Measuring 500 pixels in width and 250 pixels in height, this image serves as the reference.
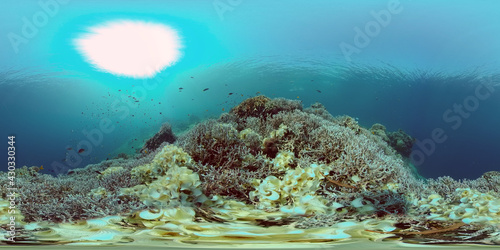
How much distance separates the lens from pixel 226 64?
4.04 metres

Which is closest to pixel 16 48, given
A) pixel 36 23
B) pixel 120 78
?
pixel 36 23

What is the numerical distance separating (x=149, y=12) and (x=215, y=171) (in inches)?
101

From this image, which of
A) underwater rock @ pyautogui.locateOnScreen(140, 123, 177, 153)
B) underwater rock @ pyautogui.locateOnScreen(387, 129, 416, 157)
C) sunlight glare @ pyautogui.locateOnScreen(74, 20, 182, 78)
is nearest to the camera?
sunlight glare @ pyautogui.locateOnScreen(74, 20, 182, 78)

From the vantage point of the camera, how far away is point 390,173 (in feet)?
5.47

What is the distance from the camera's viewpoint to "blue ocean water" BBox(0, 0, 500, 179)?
3.47 m

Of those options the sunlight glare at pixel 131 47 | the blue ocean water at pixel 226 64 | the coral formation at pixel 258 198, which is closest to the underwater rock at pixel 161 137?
the blue ocean water at pixel 226 64

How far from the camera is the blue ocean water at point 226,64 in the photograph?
3475 mm

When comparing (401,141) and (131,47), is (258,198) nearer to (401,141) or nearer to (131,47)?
(131,47)

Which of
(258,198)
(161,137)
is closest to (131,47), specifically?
(161,137)

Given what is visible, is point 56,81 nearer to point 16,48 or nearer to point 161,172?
point 16,48

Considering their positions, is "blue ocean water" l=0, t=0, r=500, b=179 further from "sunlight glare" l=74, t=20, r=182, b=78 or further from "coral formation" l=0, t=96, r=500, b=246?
"coral formation" l=0, t=96, r=500, b=246

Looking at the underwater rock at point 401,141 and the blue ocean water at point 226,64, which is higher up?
the blue ocean water at point 226,64

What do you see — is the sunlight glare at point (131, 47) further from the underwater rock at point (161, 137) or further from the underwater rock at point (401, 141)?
the underwater rock at point (401, 141)

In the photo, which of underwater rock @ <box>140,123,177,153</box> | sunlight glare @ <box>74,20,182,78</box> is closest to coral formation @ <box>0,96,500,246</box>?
underwater rock @ <box>140,123,177,153</box>
